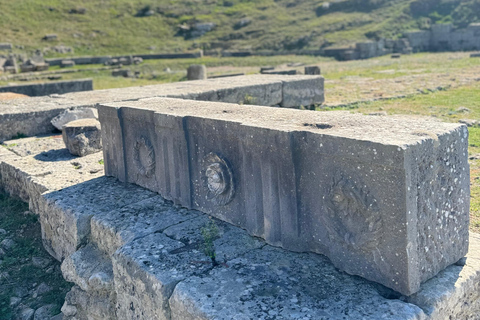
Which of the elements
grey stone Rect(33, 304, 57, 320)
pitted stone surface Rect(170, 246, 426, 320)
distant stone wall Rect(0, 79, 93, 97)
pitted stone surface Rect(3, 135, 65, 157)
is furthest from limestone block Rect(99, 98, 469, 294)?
distant stone wall Rect(0, 79, 93, 97)

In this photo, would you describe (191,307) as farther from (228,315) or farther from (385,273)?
(385,273)

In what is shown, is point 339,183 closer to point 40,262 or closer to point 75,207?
point 75,207

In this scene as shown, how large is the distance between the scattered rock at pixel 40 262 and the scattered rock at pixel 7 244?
36 centimetres

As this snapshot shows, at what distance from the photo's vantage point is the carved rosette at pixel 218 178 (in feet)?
12.2

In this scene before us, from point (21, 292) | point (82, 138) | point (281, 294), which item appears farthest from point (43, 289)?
point (281, 294)

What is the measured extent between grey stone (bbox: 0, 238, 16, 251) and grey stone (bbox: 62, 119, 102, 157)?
1.55m

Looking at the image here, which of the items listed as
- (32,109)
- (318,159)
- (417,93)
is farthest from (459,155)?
(417,93)

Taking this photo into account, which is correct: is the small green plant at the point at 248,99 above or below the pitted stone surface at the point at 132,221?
above

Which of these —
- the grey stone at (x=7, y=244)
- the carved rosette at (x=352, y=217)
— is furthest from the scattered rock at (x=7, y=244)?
the carved rosette at (x=352, y=217)

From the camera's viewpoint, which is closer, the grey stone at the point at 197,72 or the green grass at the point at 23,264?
the green grass at the point at 23,264

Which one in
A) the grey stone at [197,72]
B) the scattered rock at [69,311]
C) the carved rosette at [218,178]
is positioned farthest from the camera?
the grey stone at [197,72]

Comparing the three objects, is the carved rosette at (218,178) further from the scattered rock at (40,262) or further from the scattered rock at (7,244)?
the scattered rock at (7,244)

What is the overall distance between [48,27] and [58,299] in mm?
34441

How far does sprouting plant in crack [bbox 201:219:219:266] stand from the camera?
3.40 m
